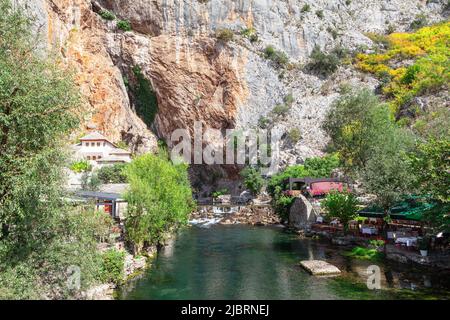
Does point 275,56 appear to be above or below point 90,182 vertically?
above

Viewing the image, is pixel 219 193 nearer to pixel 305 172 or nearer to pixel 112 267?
pixel 305 172

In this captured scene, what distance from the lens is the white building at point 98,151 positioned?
50.9m

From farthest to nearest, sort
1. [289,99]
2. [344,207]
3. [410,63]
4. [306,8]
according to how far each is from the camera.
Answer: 1. [306,8]
2. [289,99]
3. [410,63]
4. [344,207]

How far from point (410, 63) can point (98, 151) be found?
53.9 meters

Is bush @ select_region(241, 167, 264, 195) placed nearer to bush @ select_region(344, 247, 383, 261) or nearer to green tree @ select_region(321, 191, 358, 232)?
green tree @ select_region(321, 191, 358, 232)

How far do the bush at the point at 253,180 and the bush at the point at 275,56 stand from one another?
2193 centimetres

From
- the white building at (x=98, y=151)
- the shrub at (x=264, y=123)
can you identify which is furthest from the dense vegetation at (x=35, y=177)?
the shrub at (x=264, y=123)

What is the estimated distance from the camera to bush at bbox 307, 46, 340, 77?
66.5m

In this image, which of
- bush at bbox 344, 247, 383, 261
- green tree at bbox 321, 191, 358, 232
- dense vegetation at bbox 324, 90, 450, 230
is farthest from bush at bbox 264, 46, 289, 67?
bush at bbox 344, 247, 383, 261

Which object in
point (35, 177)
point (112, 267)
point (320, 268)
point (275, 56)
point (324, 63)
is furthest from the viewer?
point (275, 56)

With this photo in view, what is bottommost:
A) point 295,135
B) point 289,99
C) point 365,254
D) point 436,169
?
point 365,254

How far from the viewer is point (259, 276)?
23141mm

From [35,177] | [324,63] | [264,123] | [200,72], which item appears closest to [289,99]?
[264,123]
